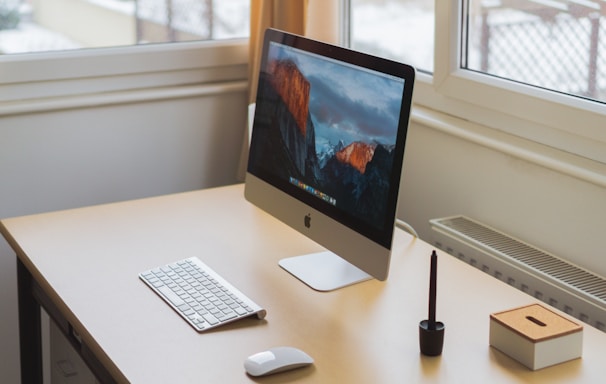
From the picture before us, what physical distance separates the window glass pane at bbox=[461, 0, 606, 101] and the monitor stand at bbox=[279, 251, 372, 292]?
64 cm

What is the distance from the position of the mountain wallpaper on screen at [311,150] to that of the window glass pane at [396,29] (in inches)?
25.0

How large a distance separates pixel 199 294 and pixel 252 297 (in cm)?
11

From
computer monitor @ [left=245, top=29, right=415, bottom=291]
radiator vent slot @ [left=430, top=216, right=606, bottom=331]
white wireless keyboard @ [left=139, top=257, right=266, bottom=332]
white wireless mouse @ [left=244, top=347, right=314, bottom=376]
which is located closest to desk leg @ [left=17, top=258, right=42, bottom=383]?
white wireless keyboard @ [left=139, top=257, right=266, bottom=332]

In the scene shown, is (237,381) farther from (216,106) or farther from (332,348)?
(216,106)

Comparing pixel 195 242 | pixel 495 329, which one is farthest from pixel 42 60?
pixel 495 329

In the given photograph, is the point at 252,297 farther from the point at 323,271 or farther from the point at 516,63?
the point at 516,63

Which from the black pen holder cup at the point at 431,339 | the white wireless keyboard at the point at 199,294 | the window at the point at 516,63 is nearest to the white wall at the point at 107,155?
the window at the point at 516,63

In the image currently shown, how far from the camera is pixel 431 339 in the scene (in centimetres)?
150

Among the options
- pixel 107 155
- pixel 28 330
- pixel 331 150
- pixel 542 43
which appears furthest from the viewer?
pixel 107 155

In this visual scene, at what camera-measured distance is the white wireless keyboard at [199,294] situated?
5.39 ft

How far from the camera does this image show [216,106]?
2770mm

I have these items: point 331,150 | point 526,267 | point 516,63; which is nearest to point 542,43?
point 516,63

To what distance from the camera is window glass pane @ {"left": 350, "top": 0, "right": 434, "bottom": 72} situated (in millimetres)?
2396

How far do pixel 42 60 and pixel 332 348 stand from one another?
1.37m
